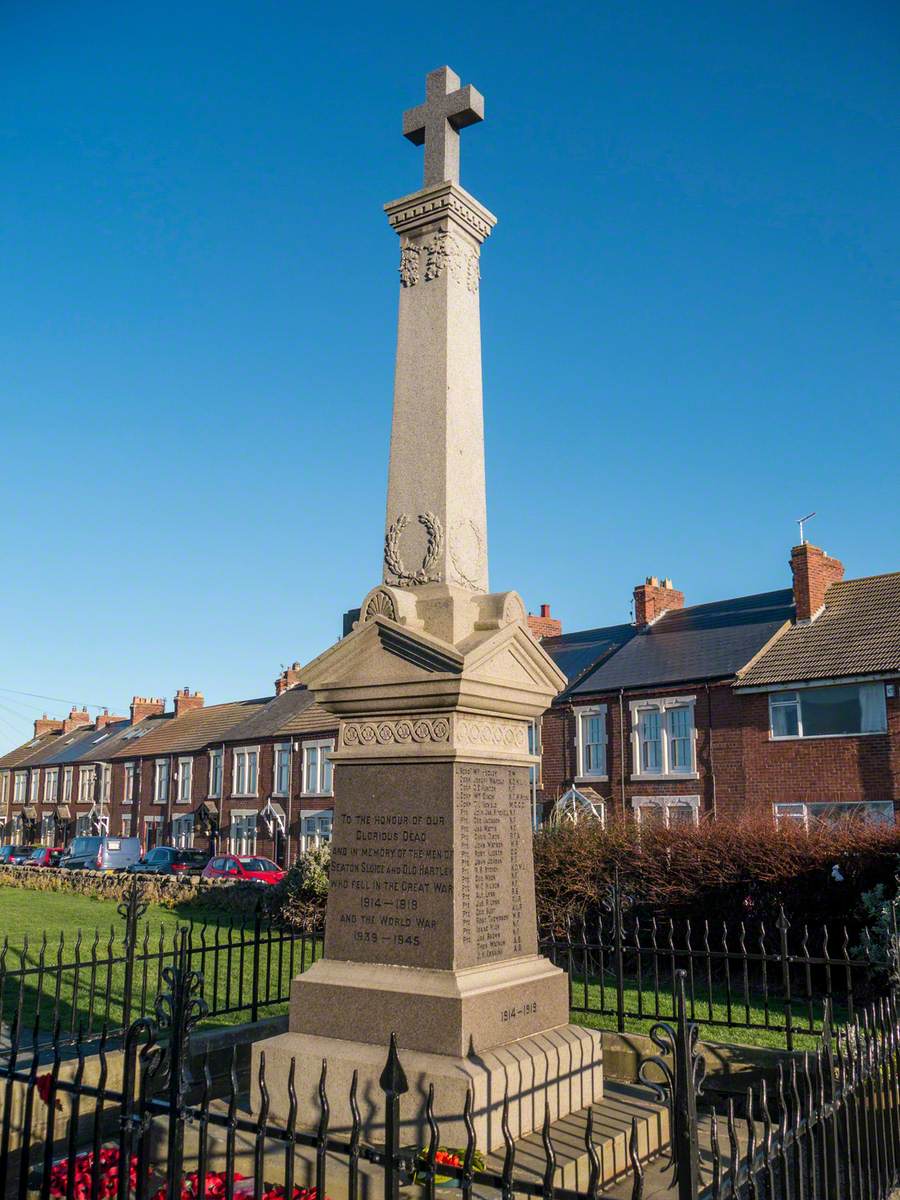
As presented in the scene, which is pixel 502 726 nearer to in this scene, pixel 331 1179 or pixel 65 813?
pixel 331 1179

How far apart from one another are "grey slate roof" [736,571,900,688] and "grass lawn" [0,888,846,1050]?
15149 millimetres

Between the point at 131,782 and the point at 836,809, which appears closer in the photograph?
the point at 836,809

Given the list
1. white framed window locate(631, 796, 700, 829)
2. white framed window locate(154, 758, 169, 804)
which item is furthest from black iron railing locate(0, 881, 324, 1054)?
white framed window locate(154, 758, 169, 804)

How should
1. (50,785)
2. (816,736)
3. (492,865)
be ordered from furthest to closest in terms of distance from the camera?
(50,785)
(816,736)
(492,865)

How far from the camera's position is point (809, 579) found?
30.1 m

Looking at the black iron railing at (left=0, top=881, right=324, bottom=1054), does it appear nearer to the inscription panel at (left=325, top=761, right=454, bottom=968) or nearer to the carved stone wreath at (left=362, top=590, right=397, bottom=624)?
the inscription panel at (left=325, top=761, right=454, bottom=968)

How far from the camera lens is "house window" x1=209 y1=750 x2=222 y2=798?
163 ft

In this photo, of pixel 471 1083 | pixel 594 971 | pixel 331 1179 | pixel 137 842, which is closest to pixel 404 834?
pixel 471 1083

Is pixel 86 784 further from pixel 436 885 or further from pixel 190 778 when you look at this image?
pixel 436 885

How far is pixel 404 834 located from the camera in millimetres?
6309

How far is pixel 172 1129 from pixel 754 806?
88.1 ft

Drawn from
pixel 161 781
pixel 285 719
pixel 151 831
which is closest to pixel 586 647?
pixel 285 719

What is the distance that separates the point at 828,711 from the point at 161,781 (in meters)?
38.6

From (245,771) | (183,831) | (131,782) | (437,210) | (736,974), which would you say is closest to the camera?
(437,210)
